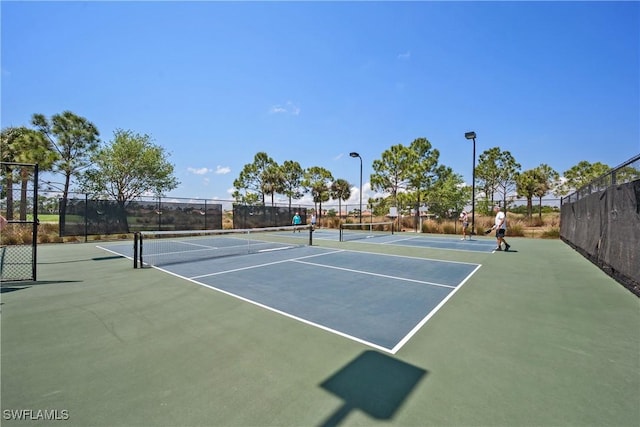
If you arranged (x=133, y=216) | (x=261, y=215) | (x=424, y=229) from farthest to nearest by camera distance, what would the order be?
(x=261, y=215), (x=424, y=229), (x=133, y=216)

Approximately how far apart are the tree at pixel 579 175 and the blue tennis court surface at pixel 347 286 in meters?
46.2

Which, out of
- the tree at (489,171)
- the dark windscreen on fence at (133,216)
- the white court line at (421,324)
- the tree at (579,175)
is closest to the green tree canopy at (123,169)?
the dark windscreen on fence at (133,216)

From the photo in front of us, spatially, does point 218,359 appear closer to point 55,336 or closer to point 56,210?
point 55,336

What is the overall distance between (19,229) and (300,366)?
A: 19011mm

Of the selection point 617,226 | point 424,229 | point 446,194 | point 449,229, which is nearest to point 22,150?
point 424,229

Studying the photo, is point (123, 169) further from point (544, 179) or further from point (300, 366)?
point (544, 179)

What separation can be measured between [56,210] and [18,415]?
18.3 m

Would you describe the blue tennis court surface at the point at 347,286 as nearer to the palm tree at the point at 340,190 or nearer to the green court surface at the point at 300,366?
the green court surface at the point at 300,366

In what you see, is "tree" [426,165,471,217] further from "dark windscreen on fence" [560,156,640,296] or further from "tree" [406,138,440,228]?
"dark windscreen on fence" [560,156,640,296]

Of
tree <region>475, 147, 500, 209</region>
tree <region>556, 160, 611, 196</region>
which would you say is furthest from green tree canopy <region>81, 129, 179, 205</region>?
tree <region>556, 160, 611, 196</region>

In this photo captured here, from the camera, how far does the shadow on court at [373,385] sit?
2135 millimetres

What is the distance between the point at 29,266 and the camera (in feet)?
26.2

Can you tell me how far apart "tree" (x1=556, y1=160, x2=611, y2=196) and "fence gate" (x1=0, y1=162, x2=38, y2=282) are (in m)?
54.4

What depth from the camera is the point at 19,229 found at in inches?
561
